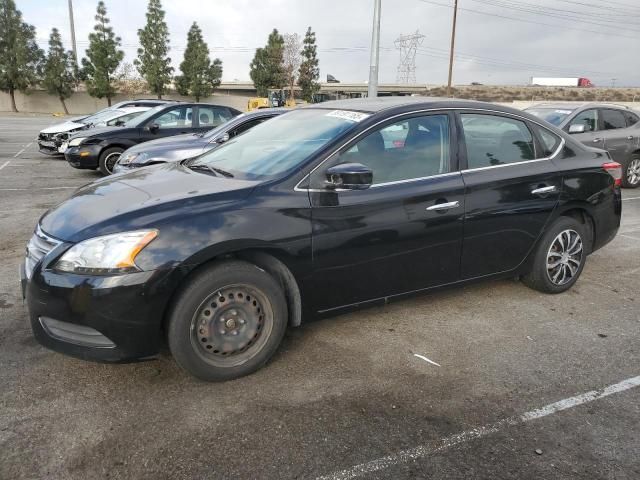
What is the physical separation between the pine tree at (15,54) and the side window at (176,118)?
41.4 m

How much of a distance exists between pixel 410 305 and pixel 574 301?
149cm

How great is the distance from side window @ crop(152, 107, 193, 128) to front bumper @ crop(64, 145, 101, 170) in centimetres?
134

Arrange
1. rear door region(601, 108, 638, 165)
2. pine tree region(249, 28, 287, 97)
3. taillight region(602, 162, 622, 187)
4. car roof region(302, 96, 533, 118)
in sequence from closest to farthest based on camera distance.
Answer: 1. car roof region(302, 96, 533, 118)
2. taillight region(602, 162, 622, 187)
3. rear door region(601, 108, 638, 165)
4. pine tree region(249, 28, 287, 97)

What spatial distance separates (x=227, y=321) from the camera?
3074 millimetres

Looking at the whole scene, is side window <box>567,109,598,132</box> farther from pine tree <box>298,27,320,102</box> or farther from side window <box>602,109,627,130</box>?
pine tree <box>298,27,320,102</box>

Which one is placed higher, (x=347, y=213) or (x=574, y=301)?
(x=347, y=213)

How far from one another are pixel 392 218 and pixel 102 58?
50.0 meters

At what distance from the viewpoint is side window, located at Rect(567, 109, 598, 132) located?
9.48 m

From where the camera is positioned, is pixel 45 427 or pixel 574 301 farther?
pixel 574 301

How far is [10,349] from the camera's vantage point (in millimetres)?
3455

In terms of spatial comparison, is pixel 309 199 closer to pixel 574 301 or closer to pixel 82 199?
pixel 82 199

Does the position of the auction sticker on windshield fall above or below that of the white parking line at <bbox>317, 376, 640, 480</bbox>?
above

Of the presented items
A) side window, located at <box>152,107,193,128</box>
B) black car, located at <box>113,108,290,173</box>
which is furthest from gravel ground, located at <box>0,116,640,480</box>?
side window, located at <box>152,107,193,128</box>

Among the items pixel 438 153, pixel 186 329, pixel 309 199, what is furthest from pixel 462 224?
pixel 186 329
